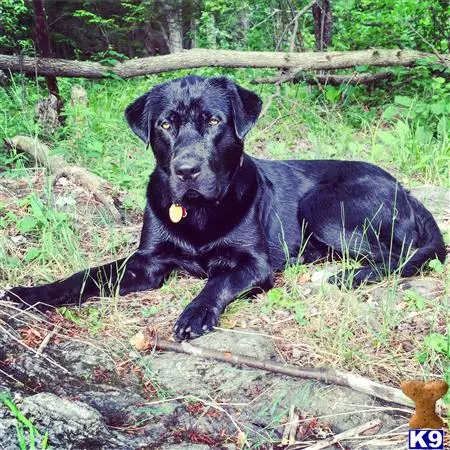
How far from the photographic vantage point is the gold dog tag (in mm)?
3475

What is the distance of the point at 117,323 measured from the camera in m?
3.04

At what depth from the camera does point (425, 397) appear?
1.67 metres

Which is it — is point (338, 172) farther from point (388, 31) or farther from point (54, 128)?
point (388, 31)

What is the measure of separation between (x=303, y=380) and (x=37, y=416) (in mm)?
1047

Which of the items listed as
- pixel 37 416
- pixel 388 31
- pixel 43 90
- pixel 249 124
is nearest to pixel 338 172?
pixel 249 124

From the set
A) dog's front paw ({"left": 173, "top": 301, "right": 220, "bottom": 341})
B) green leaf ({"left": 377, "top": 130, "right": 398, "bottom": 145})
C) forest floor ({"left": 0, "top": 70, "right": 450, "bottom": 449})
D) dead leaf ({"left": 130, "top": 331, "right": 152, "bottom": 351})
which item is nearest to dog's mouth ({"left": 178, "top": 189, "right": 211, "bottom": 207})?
forest floor ({"left": 0, "top": 70, "right": 450, "bottom": 449})

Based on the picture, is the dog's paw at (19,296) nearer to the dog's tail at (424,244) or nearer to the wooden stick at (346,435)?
the wooden stick at (346,435)

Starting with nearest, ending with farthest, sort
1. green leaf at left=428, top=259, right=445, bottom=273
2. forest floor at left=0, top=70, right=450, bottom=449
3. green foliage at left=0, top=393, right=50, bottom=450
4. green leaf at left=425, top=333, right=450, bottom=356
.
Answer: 1. green foliage at left=0, top=393, right=50, bottom=450
2. forest floor at left=0, top=70, right=450, bottom=449
3. green leaf at left=425, top=333, right=450, bottom=356
4. green leaf at left=428, top=259, right=445, bottom=273

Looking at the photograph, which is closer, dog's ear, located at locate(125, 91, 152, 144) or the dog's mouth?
the dog's mouth

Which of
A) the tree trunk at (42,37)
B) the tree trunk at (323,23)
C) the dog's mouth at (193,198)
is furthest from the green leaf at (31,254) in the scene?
the tree trunk at (323,23)

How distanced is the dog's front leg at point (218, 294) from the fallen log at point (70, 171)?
1.43 m

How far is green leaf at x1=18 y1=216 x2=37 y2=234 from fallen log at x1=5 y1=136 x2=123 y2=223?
654 millimetres

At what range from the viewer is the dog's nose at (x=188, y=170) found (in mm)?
3104

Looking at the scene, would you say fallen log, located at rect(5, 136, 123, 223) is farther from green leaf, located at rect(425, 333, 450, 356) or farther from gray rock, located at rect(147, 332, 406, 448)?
green leaf, located at rect(425, 333, 450, 356)
